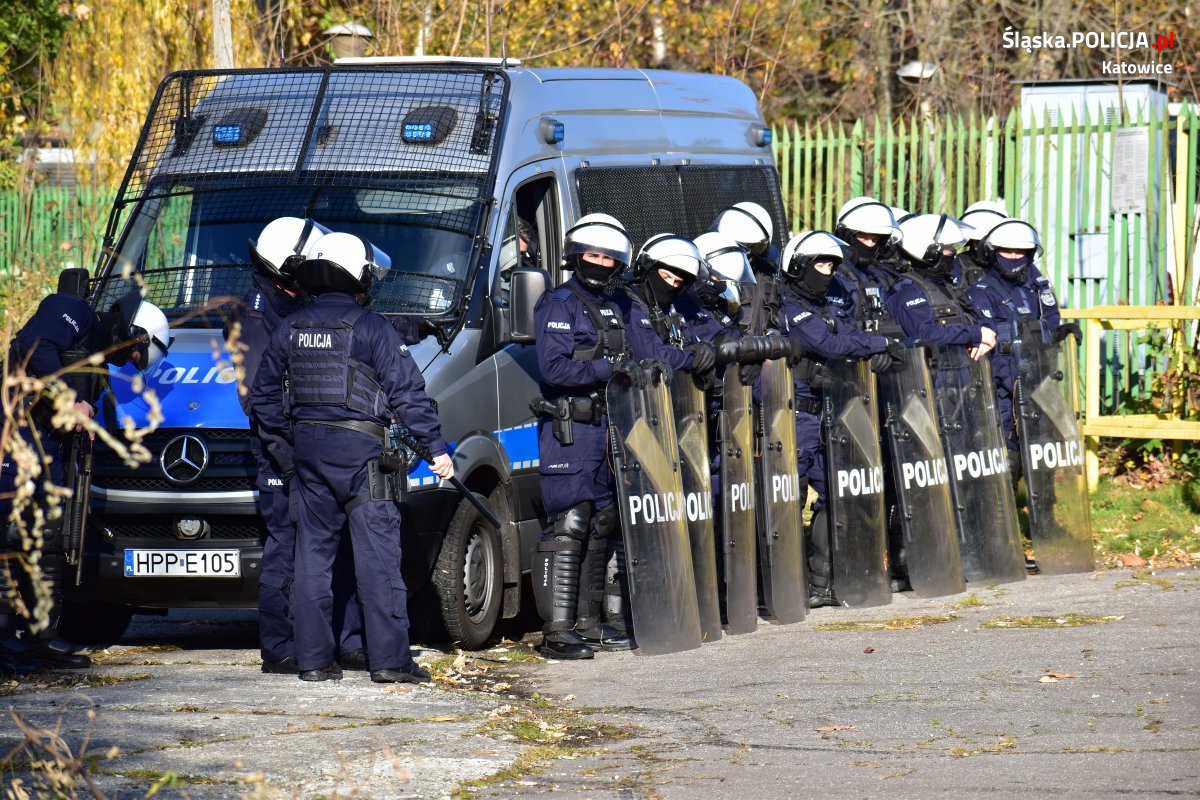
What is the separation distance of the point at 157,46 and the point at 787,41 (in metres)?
10.4

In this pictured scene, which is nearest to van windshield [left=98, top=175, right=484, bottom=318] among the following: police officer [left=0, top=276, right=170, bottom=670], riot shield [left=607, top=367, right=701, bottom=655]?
police officer [left=0, top=276, right=170, bottom=670]

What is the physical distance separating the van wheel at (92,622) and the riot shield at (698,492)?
2.76 m

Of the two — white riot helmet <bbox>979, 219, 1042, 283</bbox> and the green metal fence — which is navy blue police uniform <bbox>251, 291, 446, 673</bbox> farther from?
the green metal fence

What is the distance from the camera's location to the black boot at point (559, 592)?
785 cm

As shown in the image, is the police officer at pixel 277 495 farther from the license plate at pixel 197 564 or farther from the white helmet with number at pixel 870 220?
the white helmet with number at pixel 870 220

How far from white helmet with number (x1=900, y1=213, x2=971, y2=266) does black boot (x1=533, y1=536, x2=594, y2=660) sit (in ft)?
10.4

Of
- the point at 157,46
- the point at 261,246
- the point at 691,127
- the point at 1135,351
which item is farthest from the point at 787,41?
the point at 261,246

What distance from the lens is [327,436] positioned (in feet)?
22.7

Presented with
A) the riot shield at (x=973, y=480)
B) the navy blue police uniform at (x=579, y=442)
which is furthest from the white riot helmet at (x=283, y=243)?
the riot shield at (x=973, y=480)

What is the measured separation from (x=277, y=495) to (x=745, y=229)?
11.1 ft

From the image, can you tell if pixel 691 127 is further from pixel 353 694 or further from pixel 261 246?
pixel 353 694

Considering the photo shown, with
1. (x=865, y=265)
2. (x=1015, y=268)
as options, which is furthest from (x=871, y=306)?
(x=1015, y=268)

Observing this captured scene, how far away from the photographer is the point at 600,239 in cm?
774

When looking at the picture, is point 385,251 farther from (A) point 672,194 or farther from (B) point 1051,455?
(B) point 1051,455
